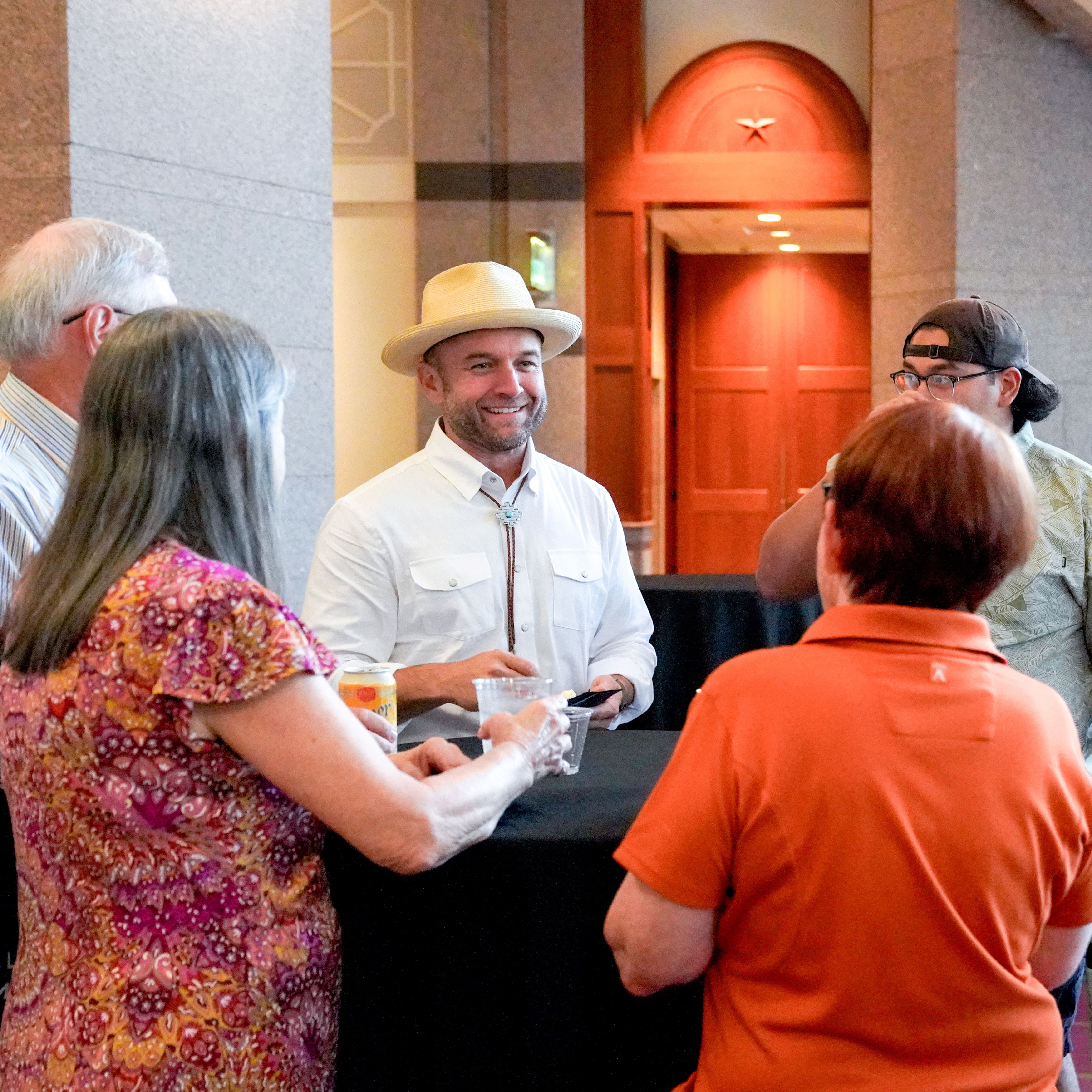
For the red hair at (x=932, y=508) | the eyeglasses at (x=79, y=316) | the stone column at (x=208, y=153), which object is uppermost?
the stone column at (x=208, y=153)

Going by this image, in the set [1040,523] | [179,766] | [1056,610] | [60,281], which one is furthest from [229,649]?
[1056,610]

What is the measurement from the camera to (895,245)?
6.73 meters

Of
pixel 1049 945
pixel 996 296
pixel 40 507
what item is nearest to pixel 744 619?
pixel 40 507

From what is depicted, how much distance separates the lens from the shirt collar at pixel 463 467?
2600 mm

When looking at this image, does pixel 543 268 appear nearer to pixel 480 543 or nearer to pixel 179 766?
pixel 480 543

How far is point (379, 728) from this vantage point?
1.71 meters

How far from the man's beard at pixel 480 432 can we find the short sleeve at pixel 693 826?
1482mm

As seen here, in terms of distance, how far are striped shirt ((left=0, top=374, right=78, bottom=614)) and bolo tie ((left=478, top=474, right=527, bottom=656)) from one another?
2.75 feet

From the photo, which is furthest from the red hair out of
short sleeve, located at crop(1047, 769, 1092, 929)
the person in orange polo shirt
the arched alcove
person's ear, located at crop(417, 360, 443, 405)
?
the arched alcove

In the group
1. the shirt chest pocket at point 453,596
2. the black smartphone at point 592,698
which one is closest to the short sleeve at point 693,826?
the black smartphone at point 592,698

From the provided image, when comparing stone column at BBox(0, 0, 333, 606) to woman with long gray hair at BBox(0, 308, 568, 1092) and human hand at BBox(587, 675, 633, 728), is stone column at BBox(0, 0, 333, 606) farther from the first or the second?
woman with long gray hair at BBox(0, 308, 568, 1092)

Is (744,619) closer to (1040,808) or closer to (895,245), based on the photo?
(1040,808)

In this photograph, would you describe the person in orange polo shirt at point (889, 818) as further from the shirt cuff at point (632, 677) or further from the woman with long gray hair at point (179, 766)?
the shirt cuff at point (632, 677)

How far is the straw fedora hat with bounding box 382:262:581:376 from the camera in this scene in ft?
8.70
